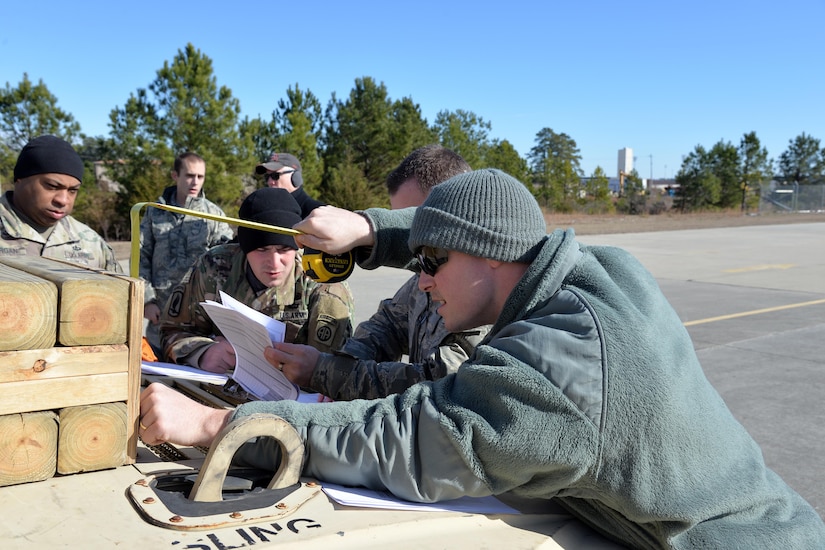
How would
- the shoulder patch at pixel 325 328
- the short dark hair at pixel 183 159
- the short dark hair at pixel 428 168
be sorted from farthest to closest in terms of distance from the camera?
the short dark hair at pixel 183 159
the shoulder patch at pixel 325 328
the short dark hair at pixel 428 168

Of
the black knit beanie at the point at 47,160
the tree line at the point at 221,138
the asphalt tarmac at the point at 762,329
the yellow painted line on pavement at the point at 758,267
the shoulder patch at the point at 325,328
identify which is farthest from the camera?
the tree line at the point at 221,138

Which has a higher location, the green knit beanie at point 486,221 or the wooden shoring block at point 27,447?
the green knit beanie at point 486,221

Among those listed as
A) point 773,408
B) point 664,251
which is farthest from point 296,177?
point 664,251

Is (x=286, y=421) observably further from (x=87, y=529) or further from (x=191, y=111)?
(x=191, y=111)

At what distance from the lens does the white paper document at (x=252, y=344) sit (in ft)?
6.85

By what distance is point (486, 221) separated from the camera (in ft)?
5.08

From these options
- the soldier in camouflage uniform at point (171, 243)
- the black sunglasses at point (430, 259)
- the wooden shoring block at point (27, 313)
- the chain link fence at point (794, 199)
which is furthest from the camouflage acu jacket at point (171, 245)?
the chain link fence at point (794, 199)

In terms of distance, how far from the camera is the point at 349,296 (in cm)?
309

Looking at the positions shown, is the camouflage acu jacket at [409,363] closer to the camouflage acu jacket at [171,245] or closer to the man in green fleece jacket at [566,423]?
the man in green fleece jacket at [566,423]

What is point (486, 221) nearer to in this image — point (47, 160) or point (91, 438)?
point (91, 438)

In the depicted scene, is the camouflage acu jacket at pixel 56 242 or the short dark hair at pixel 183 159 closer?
the camouflage acu jacket at pixel 56 242

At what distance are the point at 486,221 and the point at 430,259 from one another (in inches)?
6.8

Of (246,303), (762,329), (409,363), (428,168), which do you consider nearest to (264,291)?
(246,303)

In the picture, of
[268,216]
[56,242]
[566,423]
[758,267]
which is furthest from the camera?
[758,267]
